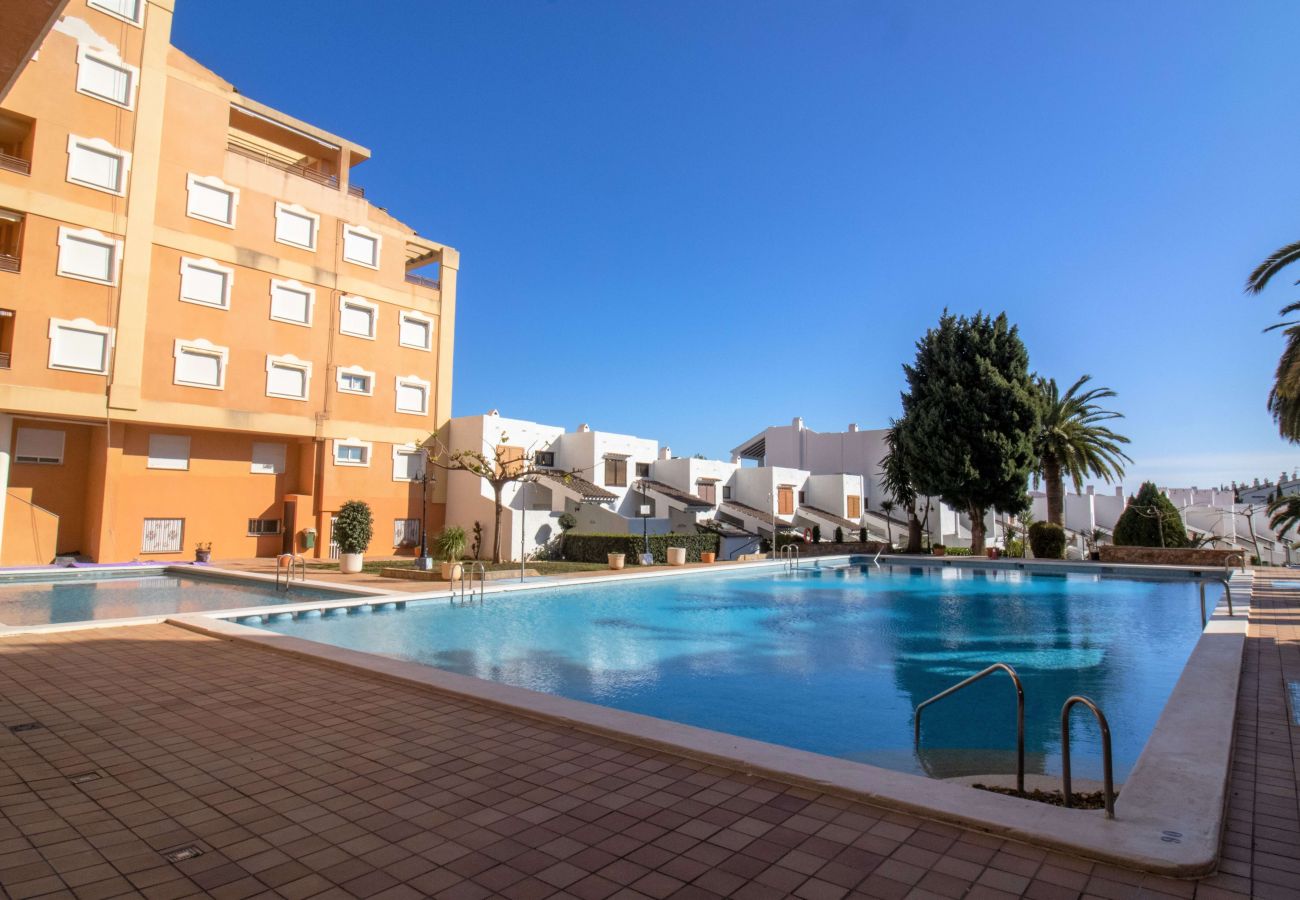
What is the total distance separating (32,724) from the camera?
5.27m

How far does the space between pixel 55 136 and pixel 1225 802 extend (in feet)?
84.9

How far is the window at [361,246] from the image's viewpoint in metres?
25.7

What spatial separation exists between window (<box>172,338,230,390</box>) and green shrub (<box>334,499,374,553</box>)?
19.6ft

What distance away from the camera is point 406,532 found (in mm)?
26688

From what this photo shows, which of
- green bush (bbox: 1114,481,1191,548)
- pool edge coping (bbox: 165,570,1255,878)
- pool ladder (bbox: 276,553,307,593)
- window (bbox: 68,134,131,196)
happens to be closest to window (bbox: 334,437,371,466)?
pool ladder (bbox: 276,553,307,593)

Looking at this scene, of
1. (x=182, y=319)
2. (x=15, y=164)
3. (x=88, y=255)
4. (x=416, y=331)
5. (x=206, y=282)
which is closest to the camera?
(x=15, y=164)

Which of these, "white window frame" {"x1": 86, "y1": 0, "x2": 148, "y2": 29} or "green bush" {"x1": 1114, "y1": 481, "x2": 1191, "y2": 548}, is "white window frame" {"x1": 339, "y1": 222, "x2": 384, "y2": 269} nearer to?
"white window frame" {"x1": 86, "y1": 0, "x2": 148, "y2": 29}

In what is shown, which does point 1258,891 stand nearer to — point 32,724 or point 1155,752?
point 1155,752

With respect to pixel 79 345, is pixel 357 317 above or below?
above

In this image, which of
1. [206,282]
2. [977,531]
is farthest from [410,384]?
[977,531]

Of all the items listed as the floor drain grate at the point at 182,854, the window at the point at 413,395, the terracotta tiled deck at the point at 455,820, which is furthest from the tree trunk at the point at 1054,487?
the floor drain grate at the point at 182,854

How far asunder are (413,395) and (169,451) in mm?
8242

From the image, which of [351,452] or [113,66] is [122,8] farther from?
[351,452]

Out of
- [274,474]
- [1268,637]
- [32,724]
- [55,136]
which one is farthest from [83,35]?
[1268,637]
